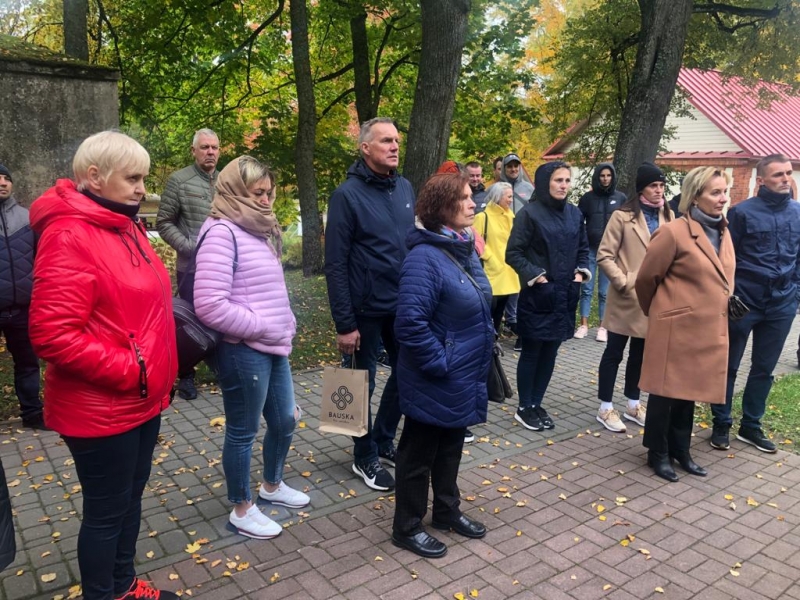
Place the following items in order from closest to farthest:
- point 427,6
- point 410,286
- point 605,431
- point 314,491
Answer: point 410,286 → point 314,491 → point 605,431 → point 427,6

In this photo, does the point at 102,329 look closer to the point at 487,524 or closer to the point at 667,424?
the point at 487,524

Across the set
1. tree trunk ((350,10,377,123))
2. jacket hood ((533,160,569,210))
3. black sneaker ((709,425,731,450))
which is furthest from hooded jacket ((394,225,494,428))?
tree trunk ((350,10,377,123))

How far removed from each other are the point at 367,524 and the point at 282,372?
1039mm

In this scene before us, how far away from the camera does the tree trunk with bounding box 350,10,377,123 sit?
13.9 metres

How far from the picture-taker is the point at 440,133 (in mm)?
7512

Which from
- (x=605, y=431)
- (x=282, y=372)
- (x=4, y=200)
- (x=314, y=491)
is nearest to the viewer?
(x=282, y=372)

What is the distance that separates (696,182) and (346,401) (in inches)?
108

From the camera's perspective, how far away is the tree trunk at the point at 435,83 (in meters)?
7.29

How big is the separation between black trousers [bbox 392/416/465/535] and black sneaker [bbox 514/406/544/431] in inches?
77.1

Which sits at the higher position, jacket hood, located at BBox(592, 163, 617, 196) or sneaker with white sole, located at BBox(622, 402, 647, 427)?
jacket hood, located at BBox(592, 163, 617, 196)

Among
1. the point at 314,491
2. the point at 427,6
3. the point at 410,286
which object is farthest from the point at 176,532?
the point at 427,6

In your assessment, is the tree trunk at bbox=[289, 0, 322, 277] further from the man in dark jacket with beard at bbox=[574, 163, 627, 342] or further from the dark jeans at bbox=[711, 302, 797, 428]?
the dark jeans at bbox=[711, 302, 797, 428]

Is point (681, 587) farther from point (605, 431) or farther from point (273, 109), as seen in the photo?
point (273, 109)

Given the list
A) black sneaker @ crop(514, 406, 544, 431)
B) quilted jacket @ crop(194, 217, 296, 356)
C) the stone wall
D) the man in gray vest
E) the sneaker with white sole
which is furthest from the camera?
the stone wall
